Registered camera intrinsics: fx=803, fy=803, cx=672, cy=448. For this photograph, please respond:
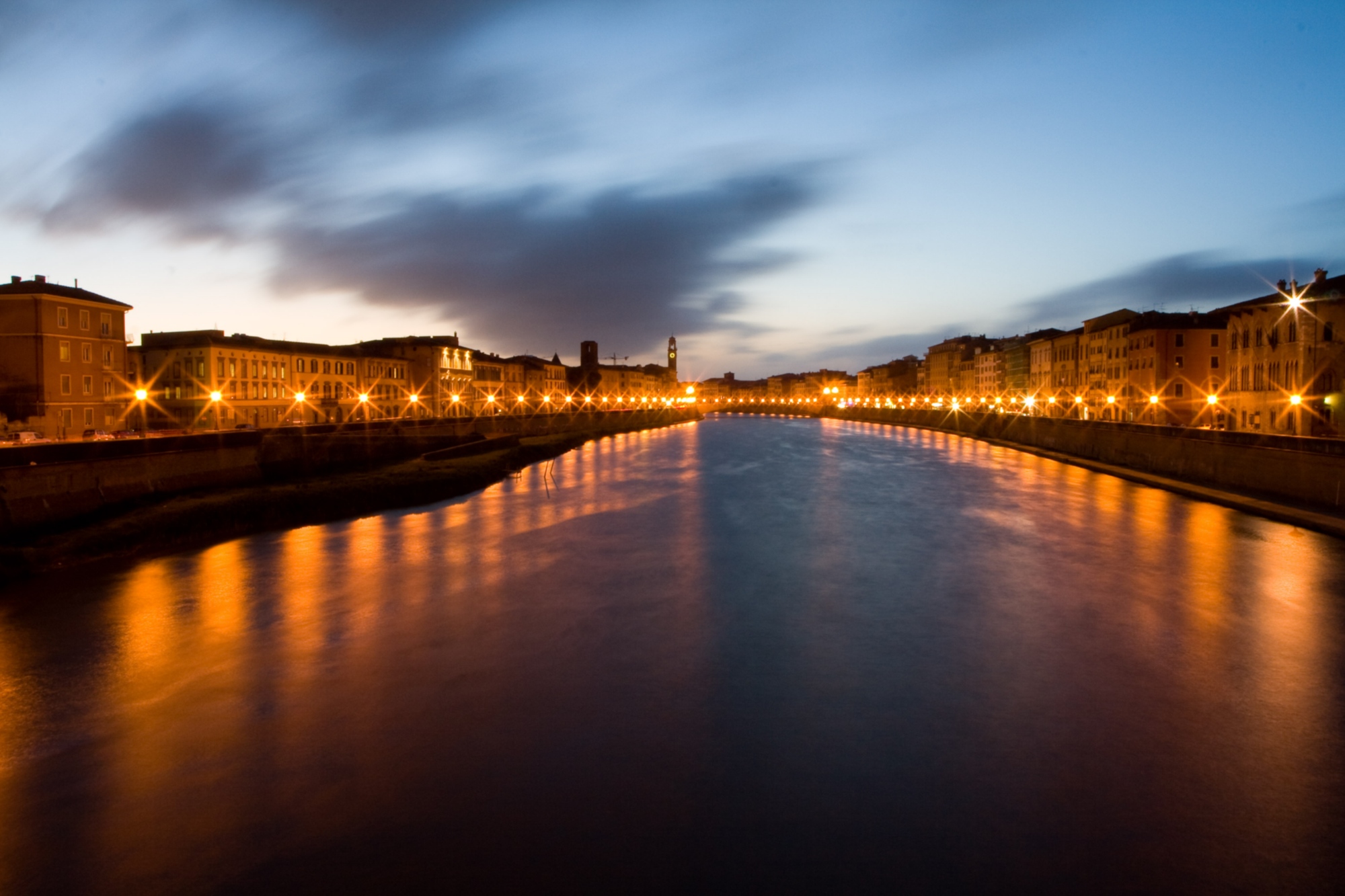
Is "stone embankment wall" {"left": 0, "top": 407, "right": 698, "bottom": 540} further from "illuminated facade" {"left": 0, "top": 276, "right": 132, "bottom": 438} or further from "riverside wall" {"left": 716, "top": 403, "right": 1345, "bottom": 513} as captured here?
"riverside wall" {"left": 716, "top": 403, "right": 1345, "bottom": 513}

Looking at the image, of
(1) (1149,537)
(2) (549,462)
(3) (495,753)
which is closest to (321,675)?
(3) (495,753)

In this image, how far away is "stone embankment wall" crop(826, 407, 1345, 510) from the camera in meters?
24.1

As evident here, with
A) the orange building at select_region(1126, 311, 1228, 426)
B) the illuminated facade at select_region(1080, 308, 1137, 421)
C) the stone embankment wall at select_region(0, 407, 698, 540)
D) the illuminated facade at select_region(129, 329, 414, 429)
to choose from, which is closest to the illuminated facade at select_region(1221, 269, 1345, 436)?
the orange building at select_region(1126, 311, 1228, 426)

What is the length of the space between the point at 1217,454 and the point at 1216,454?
0.11m

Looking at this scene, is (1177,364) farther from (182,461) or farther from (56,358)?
(56,358)

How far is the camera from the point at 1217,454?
31.5 m

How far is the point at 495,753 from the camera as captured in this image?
8547mm

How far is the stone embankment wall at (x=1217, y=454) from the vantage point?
24141 millimetres

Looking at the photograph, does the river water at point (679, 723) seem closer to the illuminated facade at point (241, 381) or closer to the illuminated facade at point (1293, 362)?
the illuminated facade at point (1293, 362)

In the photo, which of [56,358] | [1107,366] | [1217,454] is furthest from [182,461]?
[1107,366]

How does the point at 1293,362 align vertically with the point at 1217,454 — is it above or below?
above

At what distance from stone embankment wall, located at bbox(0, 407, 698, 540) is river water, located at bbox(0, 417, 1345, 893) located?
4878 millimetres

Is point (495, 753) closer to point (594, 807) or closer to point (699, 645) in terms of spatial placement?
point (594, 807)

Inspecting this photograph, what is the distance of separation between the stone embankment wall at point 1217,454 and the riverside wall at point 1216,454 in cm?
3
